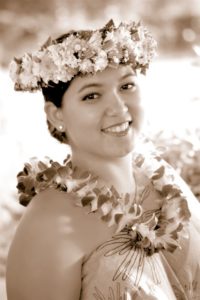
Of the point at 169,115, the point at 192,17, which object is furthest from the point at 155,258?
the point at 192,17

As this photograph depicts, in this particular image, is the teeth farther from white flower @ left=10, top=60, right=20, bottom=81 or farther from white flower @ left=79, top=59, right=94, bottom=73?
white flower @ left=10, top=60, right=20, bottom=81

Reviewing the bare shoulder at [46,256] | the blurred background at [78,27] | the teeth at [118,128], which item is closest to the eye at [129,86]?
the teeth at [118,128]

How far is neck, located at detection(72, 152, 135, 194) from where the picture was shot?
1.67 metres

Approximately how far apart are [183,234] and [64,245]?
41 centimetres

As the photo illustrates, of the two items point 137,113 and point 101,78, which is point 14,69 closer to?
point 101,78

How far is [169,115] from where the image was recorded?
11.0 feet

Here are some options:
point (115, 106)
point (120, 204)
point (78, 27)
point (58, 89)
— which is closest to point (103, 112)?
point (115, 106)

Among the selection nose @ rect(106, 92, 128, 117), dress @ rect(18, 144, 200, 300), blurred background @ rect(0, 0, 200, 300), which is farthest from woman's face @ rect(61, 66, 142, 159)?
blurred background @ rect(0, 0, 200, 300)

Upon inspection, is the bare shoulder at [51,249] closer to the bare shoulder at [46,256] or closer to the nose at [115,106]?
the bare shoulder at [46,256]

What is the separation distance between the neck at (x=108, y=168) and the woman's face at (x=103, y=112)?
3 cm

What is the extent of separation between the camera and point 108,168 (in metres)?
1.68

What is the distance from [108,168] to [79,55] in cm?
33

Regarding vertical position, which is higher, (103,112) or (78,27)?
(78,27)

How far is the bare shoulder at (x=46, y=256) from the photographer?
1.51 m
